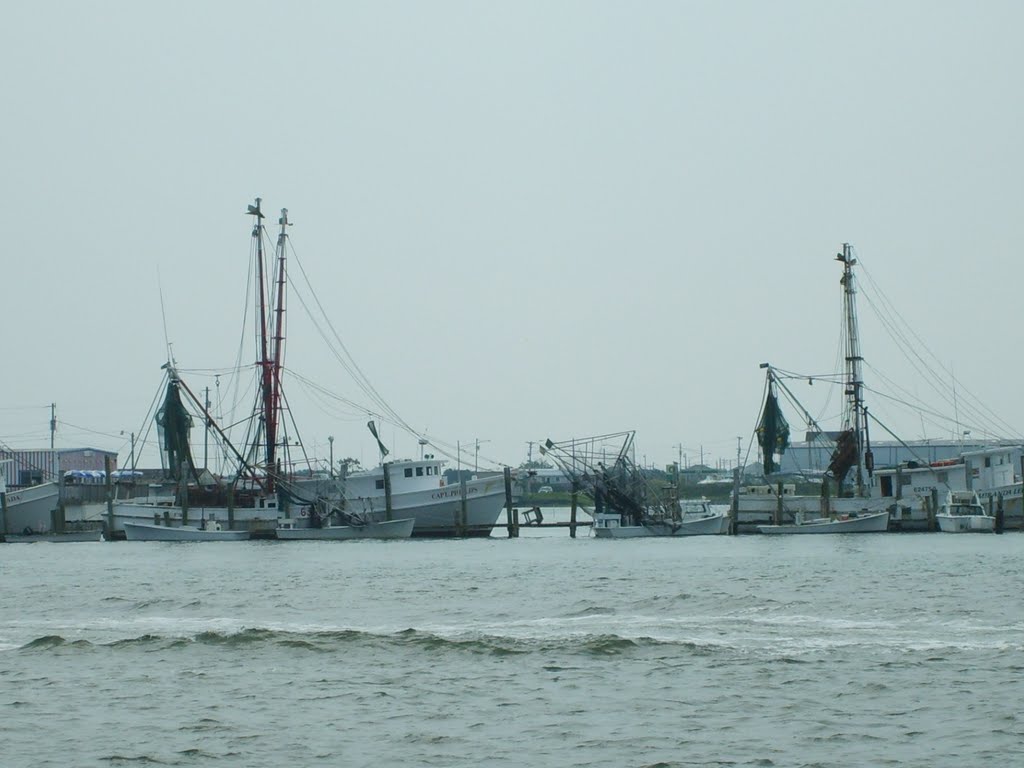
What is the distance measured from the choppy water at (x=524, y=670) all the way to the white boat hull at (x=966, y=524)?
33.8 meters

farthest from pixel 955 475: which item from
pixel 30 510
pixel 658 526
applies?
pixel 30 510

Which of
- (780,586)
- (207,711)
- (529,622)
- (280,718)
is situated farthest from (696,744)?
(780,586)

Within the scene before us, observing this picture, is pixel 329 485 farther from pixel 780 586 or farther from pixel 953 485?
pixel 780 586

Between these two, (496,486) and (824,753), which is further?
(496,486)

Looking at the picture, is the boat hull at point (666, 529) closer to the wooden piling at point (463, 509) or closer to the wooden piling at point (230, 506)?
the wooden piling at point (463, 509)

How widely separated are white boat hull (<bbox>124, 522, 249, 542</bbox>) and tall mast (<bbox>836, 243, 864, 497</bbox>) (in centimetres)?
3846

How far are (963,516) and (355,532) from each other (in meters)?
35.4

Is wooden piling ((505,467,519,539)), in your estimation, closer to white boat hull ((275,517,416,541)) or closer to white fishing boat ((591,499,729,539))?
white fishing boat ((591,499,729,539))

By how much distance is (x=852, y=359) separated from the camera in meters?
95.8

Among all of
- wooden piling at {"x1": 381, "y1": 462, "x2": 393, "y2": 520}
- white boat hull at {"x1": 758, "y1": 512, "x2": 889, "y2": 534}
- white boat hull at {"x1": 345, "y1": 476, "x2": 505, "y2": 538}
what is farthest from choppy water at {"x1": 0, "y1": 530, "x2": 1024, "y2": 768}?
white boat hull at {"x1": 345, "y1": 476, "x2": 505, "y2": 538}

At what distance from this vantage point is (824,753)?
19.1 metres

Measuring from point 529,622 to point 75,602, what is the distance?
15.7 m

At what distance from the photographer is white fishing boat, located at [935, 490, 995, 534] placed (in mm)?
84312

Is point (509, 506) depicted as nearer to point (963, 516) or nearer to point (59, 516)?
point (963, 516)
